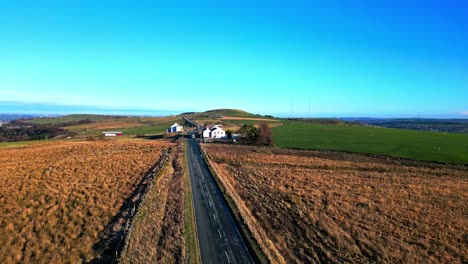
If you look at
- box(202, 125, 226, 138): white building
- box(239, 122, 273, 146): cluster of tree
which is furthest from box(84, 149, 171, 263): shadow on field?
box(202, 125, 226, 138): white building

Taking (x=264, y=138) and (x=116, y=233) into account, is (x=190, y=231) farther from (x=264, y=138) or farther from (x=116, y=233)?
(x=264, y=138)

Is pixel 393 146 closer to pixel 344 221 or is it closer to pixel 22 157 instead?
pixel 344 221

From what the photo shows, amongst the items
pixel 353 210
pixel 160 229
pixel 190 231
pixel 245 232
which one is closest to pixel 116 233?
pixel 160 229

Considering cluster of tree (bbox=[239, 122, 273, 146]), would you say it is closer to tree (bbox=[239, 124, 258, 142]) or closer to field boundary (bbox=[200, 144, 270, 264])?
tree (bbox=[239, 124, 258, 142])

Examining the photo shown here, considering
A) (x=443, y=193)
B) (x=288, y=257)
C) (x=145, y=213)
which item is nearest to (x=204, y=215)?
(x=145, y=213)

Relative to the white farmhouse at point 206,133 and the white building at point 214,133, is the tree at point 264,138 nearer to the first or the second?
the white building at point 214,133

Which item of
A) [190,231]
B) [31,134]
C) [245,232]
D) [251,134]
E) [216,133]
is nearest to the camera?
[245,232]
